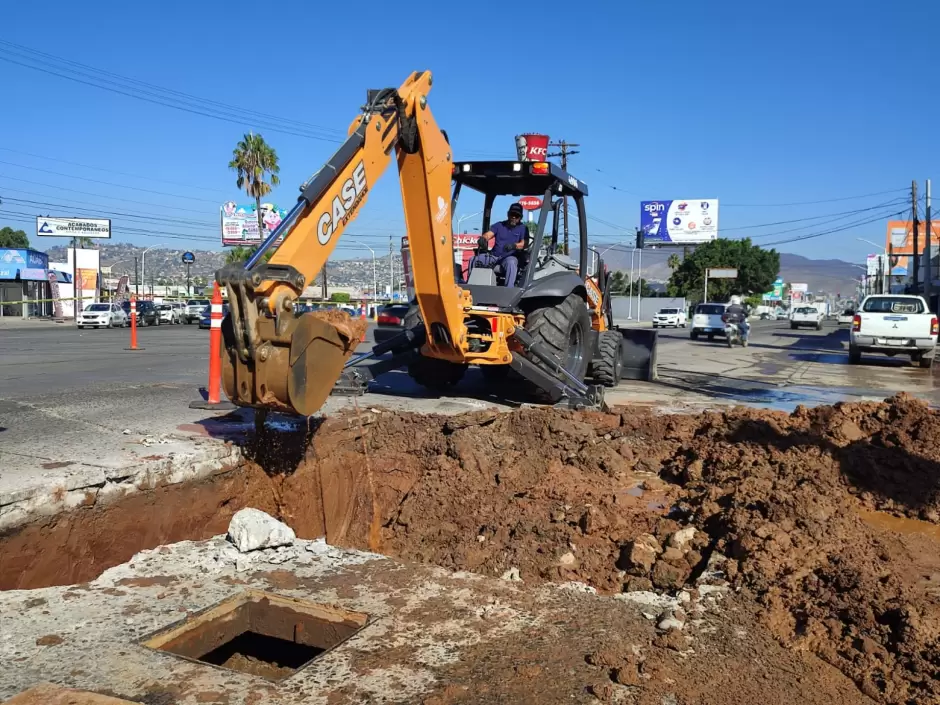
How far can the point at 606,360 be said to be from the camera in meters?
11.1

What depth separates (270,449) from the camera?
20.3ft

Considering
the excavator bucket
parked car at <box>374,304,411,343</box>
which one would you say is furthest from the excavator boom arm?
parked car at <box>374,304,411,343</box>

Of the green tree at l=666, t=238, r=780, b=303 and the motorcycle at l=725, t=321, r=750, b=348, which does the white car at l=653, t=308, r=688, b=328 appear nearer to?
the motorcycle at l=725, t=321, r=750, b=348

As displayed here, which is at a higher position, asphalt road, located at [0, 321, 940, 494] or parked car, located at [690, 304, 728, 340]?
parked car, located at [690, 304, 728, 340]

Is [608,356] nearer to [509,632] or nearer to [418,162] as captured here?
[418,162]

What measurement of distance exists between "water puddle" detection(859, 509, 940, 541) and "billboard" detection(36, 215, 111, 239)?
67.4 meters

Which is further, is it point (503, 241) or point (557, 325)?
point (503, 241)

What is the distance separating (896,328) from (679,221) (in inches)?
1989

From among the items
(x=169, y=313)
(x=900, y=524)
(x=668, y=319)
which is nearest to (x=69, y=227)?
(x=169, y=313)

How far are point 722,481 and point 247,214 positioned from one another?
56.7 meters

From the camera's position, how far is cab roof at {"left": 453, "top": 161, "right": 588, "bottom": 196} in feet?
29.4

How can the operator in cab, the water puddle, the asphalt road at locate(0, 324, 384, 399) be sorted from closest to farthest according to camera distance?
the water puddle → the operator in cab → the asphalt road at locate(0, 324, 384, 399)

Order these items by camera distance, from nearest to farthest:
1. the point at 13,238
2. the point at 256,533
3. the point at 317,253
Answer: the point at 256,533 < the point at 317,253 < the point at 13,238

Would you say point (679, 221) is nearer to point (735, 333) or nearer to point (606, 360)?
point (735, 333)
